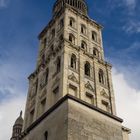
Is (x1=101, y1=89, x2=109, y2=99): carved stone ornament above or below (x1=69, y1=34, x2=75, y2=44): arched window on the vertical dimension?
below

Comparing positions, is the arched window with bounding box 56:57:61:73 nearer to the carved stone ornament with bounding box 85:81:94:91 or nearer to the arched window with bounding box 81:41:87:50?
the carved stone ornament with bounding box 85:81:94:91

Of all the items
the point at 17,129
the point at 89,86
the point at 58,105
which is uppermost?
the point at 17,129

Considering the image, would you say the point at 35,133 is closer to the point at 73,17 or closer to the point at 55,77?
the point at 55,77

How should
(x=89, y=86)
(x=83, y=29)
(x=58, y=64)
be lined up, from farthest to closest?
(x=83, y=29) < (x=58, y=64) < (x=89, y=86)

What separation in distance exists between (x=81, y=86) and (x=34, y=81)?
281 inches

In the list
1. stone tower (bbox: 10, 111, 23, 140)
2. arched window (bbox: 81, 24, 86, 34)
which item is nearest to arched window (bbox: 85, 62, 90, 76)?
arched window (bbox: 81, 24, 86, 34)

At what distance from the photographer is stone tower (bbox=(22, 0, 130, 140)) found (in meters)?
25.2

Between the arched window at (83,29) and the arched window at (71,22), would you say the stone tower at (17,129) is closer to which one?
the arched window at (83,29)

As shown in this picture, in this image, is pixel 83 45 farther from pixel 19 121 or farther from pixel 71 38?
pixel 19 121

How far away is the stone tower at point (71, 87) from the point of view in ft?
82.7

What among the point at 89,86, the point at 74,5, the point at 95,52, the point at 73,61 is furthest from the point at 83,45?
the point at 74,5

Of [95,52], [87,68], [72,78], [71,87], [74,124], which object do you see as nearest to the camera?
[74,124]

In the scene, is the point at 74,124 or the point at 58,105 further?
the point at 58,105

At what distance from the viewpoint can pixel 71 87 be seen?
28.5 m
